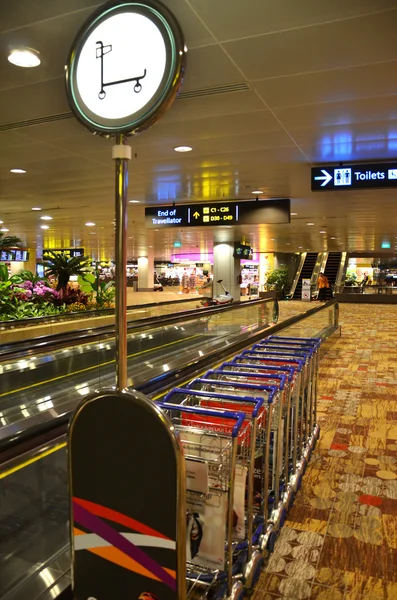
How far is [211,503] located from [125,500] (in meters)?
0.61

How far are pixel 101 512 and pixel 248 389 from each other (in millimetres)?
1374

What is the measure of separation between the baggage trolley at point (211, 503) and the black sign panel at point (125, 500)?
48 centimetres

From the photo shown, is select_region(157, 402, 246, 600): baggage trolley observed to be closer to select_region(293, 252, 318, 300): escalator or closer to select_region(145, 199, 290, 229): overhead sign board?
select_region(145, 199, 290, 229): overhead sign board

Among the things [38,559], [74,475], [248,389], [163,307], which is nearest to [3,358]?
[38,559]

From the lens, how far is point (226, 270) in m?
18.0

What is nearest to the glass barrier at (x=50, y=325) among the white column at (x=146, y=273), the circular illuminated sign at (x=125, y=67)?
the circular illuminated sign at (x=125, y=67)

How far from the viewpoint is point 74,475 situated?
1.74 meters

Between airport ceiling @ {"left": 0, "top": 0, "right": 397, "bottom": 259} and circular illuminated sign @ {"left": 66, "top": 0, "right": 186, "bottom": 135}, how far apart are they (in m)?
1.94

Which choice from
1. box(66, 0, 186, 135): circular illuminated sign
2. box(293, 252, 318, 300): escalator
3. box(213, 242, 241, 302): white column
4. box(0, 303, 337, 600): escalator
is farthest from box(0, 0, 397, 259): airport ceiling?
box(293, 252, 318, 300): escalator

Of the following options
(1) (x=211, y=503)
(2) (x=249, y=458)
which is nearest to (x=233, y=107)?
(2) (x=249, y=458)

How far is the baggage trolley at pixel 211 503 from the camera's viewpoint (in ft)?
6.97

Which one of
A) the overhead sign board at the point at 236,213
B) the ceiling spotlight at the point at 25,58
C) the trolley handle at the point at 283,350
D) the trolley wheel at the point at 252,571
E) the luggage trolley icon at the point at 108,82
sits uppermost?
the ceiling spotlight at the point at 25,58

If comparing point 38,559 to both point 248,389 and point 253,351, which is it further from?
point 253,351

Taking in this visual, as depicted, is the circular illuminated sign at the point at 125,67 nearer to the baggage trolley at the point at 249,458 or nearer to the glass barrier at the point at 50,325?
the baggage trolley at the point at 249,458
